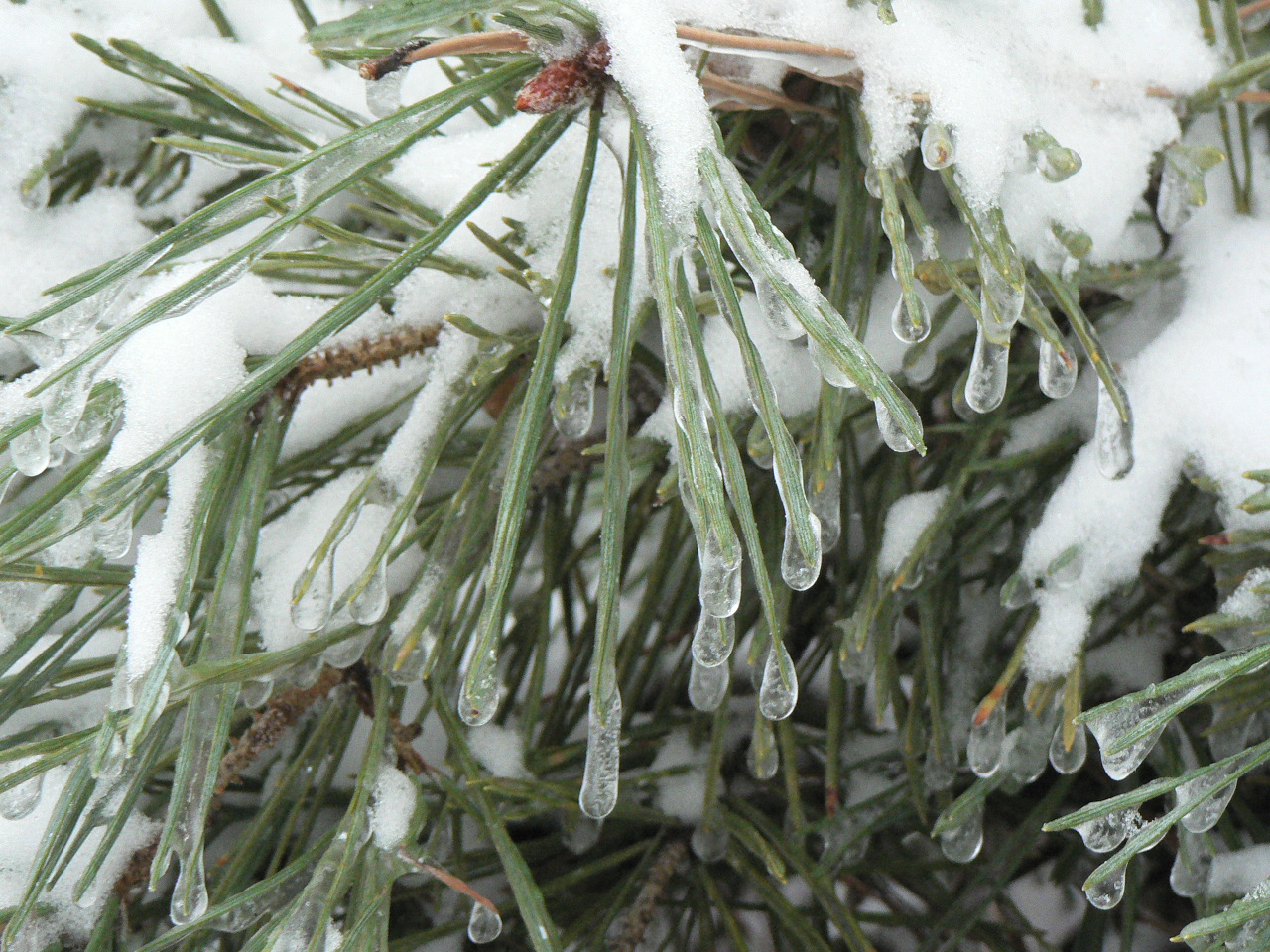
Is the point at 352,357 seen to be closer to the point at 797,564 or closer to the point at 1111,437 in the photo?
the point at 797,564

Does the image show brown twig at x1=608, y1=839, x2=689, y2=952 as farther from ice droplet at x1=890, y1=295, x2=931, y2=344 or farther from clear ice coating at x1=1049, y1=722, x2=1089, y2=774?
ice droplet at x1=890, y1=295, x2=931, y2=344

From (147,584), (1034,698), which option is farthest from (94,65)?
(1034,698)

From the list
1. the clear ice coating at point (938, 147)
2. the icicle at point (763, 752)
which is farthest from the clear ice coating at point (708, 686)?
the clear ice coating at point (938, 147)

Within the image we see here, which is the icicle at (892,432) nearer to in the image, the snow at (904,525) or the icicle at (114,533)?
the snow at (904,525)

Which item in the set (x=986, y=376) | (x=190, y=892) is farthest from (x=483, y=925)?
(x=986, y=376)

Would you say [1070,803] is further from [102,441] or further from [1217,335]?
[102,441]
